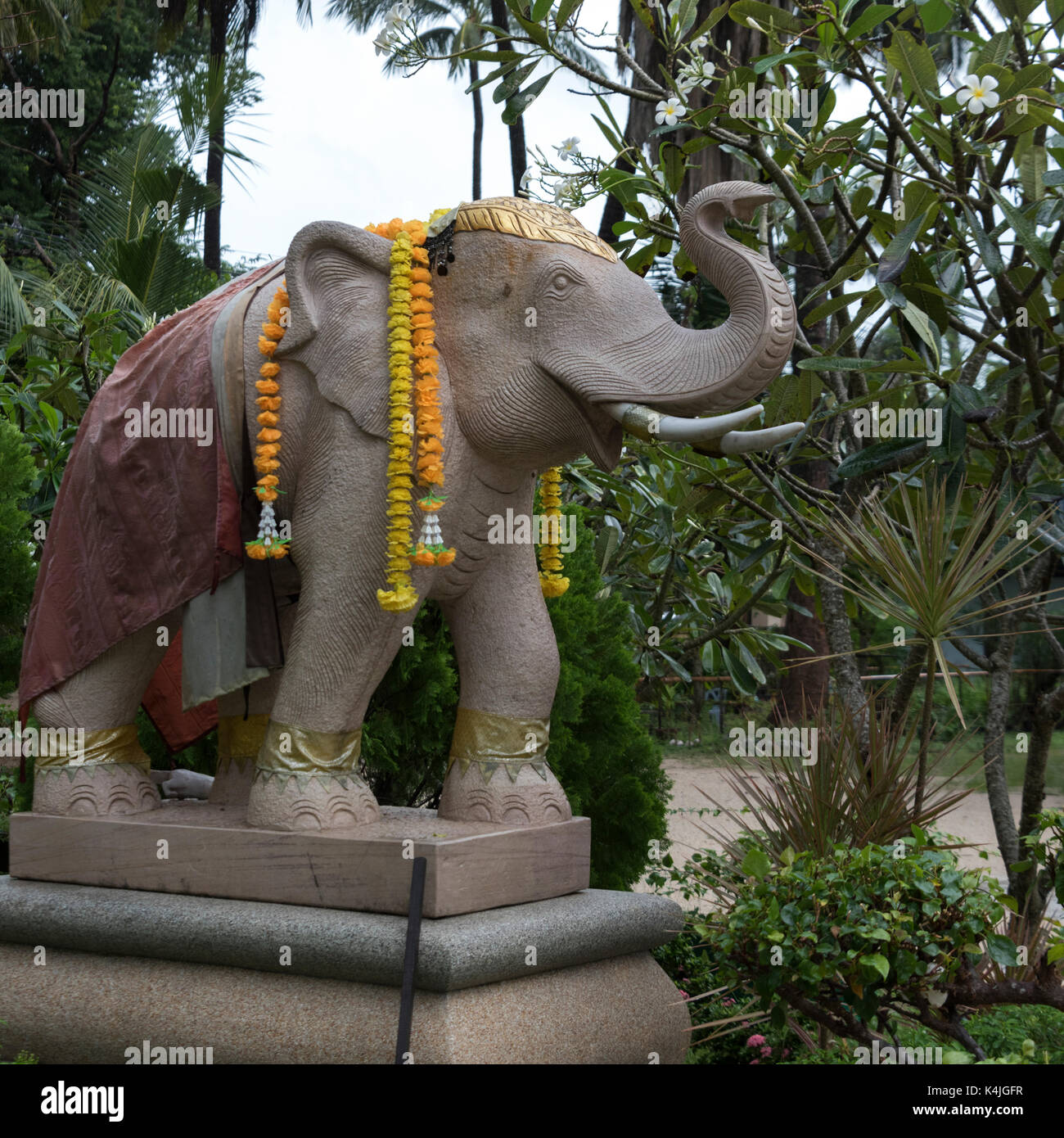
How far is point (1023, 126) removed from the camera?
3.52 metres

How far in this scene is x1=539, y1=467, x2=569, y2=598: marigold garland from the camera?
3.58 m

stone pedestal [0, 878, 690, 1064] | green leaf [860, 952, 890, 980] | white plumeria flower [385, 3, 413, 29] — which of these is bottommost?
stone pedestal [0, 878, 690, 1064]

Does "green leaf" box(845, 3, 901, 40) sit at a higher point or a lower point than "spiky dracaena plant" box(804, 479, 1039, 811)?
higher

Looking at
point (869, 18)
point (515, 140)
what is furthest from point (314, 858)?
point (515, 140)

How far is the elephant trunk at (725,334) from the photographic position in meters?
2.86

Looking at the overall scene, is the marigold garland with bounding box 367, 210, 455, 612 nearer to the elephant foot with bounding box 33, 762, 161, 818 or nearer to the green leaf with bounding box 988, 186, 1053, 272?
the elephant foot with bounding box 33, 762, 161, 818

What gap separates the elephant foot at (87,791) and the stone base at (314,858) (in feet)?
0.13

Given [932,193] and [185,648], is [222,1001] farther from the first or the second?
[932,193]

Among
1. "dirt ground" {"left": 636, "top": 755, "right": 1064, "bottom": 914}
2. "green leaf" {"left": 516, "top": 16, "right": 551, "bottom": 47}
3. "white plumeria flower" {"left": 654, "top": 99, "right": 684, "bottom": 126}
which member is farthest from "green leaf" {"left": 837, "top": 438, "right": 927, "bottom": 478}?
"dirt ground" {"left": 636, "top": 755, "right": 1064, "bottom": 914}

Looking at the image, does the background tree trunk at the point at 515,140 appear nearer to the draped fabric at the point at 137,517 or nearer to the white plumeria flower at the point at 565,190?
the white plumeria flower at the point at 565,190

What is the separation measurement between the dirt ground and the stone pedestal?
3.93 m

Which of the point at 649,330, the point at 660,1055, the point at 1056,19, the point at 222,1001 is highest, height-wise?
the point at 1056,19

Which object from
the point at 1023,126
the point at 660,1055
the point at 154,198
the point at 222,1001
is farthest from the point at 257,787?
the point at 154,198

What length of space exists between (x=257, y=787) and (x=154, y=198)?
8.50m
